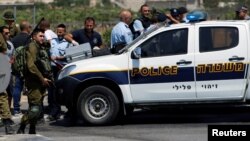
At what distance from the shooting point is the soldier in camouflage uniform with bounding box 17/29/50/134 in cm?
1044

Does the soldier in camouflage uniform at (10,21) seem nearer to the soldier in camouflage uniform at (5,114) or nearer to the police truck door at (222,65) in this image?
the soldier in camouflage uniform at (5,114)

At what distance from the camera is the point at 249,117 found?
13.2 m

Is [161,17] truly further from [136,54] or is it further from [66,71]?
[66,71]

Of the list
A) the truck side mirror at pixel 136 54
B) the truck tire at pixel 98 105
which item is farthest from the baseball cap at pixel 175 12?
the truck tire at pixel 98 105

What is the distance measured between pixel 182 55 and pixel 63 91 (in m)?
2.17

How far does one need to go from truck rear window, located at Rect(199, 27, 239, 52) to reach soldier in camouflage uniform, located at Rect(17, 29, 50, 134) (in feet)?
9.73

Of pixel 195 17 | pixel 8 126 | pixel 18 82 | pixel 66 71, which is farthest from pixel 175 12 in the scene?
pixel 8 126

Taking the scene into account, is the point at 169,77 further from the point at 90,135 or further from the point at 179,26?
the point at 90,135

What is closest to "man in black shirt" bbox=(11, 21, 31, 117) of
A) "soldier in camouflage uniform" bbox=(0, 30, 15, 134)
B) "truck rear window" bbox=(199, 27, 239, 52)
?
"soldier in camouflage uniform" bbox=(0, 30, 15, 134)

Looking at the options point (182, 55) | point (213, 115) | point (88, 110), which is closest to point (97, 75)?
point (88, 110)

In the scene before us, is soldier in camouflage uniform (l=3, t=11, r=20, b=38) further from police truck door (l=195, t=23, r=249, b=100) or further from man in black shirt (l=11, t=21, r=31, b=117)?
police truck door (l=195, t=23, r=249, b=100)

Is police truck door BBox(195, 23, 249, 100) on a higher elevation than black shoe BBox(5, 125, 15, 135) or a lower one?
higher

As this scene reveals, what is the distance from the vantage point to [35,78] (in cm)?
1053

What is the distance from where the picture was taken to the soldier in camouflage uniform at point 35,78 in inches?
411
